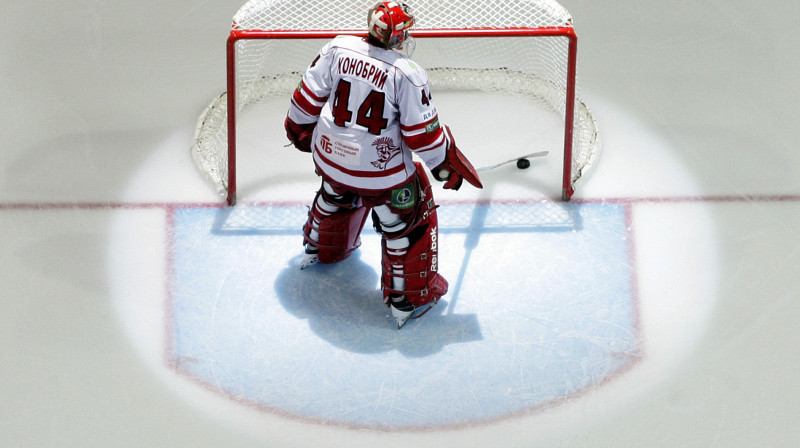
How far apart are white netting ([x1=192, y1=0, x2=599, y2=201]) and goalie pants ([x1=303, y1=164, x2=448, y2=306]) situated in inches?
25.5

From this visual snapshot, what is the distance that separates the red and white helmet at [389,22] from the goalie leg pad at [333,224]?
73cm

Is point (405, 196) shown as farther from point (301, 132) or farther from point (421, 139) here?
point (301, 132)

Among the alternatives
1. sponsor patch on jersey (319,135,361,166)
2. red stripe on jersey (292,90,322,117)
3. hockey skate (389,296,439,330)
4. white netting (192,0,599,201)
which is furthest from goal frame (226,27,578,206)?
hockey skate (389,296,439,330)

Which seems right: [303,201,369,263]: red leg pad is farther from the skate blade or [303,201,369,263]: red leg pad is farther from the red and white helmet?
the red and white helmet

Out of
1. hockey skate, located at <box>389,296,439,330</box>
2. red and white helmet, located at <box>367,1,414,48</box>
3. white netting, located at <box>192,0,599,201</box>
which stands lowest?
hockey skate, located at <box>389,296,439,330</box>

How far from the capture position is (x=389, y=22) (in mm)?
4621

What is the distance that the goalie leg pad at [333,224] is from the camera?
5223 mm

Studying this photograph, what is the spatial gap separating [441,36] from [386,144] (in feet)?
2.39

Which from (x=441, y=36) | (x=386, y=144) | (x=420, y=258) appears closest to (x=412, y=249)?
(x=420, y=258)

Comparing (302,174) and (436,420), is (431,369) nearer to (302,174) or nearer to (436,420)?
(436,420)

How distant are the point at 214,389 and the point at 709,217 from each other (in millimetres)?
2109

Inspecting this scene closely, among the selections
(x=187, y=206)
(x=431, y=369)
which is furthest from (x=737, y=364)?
(x=187, y=206)

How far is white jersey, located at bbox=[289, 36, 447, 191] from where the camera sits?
466 centimetres

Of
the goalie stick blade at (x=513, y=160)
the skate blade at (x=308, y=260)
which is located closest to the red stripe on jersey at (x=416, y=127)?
the skate blade at (x=308, y=260)
